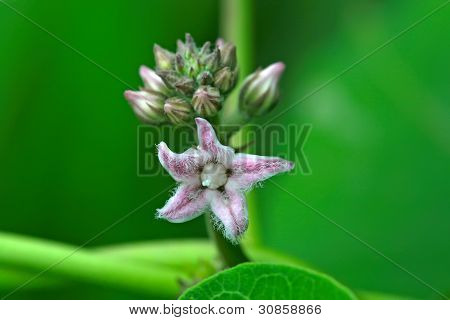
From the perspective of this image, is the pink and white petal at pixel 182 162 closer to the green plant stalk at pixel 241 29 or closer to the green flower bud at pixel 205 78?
the green flower bud at pixel 205 78

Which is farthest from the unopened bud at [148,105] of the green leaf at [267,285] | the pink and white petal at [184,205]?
the green leaf at [267,285]

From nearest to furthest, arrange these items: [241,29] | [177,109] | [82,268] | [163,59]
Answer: [177,109]
[163,59]
[82,268]
[241,29]

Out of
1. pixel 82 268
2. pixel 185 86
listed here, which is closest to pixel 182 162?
pixel 185 86

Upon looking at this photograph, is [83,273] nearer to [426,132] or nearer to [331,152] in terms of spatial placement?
[331,152]

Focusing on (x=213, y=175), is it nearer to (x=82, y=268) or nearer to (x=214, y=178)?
(x=214, y=178)

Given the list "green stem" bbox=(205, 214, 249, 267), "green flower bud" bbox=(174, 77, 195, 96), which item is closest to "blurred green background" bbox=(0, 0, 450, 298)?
"green stem" bbox=(205, 214, 249, 267)

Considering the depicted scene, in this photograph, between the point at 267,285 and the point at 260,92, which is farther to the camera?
the point at 260,92

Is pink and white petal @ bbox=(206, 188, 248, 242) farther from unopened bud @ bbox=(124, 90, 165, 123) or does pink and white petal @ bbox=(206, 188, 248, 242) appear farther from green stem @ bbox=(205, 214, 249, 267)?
unopened bud @ bbox=(124, 90, 165, 123)
